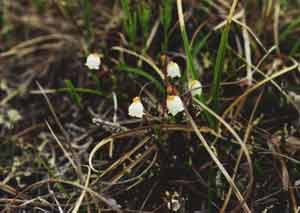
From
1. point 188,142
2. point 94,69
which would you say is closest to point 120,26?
point 94,69

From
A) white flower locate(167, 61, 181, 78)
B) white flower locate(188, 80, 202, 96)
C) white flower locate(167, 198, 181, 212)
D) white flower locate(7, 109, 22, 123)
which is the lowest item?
white flower locate(167, 198, 181, 212)

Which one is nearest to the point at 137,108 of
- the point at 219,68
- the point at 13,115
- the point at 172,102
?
the point at 172,102

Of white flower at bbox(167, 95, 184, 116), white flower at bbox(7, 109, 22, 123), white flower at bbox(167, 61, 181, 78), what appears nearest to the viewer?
white flower at bbox(167, 95, 184, 116)

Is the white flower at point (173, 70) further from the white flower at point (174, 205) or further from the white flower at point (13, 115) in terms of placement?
the white flower at point (13, 115)

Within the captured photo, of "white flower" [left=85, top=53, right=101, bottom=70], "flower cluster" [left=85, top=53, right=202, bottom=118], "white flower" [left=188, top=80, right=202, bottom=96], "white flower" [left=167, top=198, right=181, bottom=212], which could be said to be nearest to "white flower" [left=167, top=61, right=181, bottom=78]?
"flower cluster" [left=85, top=53, right=202, bottom=118]

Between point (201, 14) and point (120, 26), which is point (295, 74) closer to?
point (201, 14)

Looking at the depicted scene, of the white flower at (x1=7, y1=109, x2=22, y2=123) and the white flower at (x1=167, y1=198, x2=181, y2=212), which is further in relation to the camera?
the white flower at (x1=7, y1=109, x2=22, y2=123)

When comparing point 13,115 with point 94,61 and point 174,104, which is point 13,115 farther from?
point 174,104

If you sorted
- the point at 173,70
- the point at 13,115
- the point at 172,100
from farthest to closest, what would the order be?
1. the point at 13,115
2. the point at 173,70
3. the point at 172,100

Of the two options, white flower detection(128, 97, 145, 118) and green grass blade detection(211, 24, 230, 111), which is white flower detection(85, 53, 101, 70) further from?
green grass blade detection(211, 24, 230, 111)
